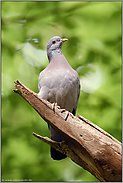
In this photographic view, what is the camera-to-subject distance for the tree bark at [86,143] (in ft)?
3.34

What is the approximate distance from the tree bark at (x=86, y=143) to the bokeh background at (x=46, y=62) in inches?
30.9

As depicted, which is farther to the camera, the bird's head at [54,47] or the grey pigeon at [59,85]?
the bird's head at [54,47]

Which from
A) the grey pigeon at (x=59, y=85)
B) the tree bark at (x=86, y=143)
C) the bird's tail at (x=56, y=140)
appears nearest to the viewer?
the tree bark at (x=86, y=143)

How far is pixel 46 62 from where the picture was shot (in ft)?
6.57

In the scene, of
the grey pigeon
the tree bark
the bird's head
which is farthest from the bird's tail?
the bird's head

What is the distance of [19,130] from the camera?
78.8 inches

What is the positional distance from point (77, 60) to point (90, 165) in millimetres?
1169

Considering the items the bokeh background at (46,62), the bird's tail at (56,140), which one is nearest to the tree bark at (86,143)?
the bird's tail at (56,140)

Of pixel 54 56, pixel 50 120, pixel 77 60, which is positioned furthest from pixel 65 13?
pixel 50 120

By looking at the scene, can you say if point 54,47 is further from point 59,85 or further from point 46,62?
point 46,62

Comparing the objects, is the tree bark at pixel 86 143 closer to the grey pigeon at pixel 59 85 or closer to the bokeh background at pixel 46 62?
the grey pigeon at pixel 59 85

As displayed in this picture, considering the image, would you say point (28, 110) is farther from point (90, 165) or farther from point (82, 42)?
point (90, 165)

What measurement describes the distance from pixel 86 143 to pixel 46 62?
1138 mm

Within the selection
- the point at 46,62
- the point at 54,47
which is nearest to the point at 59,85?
the point at 54,47
